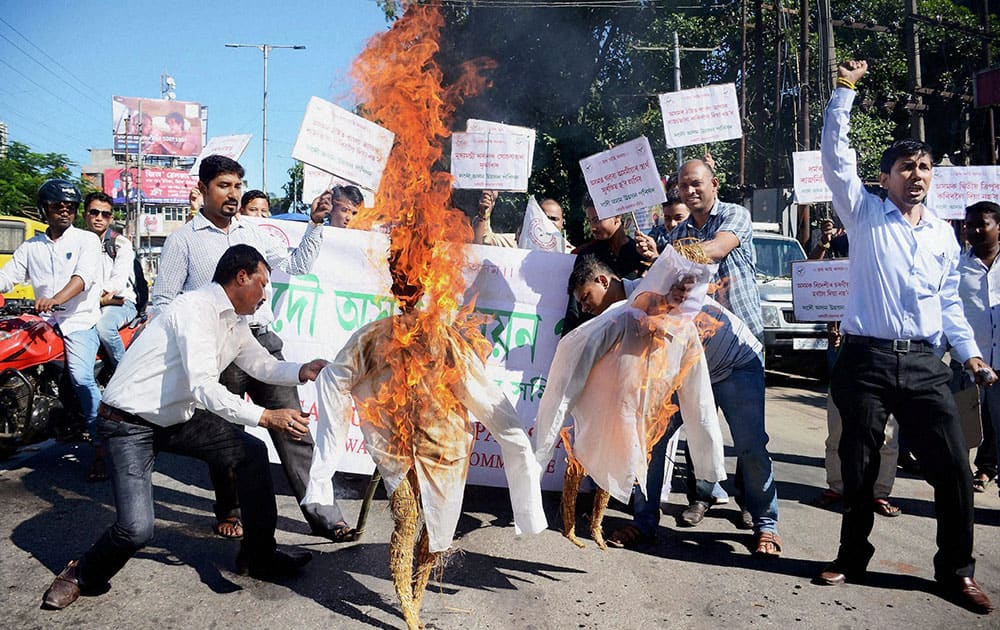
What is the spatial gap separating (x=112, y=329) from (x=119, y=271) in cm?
53

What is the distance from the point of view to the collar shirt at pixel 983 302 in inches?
211

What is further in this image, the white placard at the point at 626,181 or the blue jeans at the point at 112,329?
the blue jeans at the point at 112,329

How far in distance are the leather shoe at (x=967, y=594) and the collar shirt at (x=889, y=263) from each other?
1.13 m

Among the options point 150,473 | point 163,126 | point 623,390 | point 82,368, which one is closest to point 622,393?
point 623,390

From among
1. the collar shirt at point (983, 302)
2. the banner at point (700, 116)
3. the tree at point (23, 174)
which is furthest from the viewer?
the tree at point (23, 174)

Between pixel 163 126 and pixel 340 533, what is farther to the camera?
pixel 163 126

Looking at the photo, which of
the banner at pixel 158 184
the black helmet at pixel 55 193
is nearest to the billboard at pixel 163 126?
the banner at pixel 158 184

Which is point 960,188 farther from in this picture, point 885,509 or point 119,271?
point 119,271

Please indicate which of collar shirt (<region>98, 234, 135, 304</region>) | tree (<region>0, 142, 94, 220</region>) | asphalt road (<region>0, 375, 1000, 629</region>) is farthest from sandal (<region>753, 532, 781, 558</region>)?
tree (<region>0, 142, 94, 220</region>)

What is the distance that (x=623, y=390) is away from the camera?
13.4 ft

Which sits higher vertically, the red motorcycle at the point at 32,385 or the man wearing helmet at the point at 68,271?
the man wearing helmet at the point at 68,271

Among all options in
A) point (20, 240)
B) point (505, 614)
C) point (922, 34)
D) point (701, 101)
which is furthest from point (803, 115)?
point (505, 614)

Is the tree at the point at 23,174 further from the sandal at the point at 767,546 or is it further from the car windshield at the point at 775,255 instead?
the sandal at the point at 767,546

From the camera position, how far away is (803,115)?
20375 millimetres
